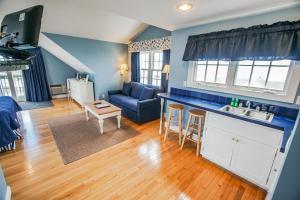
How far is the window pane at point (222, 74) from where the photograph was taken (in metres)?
2.36

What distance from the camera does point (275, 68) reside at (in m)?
1.89

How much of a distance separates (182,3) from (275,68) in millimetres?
1551

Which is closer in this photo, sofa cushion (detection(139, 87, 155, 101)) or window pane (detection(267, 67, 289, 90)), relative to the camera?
window pane (detection(267, 67, 289, 90))

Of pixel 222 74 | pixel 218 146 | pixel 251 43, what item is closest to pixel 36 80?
pixel 222 74

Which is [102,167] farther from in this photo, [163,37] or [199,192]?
[163,37]

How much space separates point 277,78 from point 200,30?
1.40m

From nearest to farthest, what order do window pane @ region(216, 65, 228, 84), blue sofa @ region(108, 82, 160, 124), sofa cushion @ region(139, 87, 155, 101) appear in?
window pane @ region(216, 65, 228, 84) < blue sofa @ region(108, 82, 160, 124) < sofa cushion @ region(139, 87, 155, 101)

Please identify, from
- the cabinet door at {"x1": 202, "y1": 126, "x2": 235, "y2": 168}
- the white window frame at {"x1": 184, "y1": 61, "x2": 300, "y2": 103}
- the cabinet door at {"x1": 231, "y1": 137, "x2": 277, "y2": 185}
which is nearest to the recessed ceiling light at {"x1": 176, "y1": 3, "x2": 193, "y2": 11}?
the white window frame at {"x1": 184, "y1": 61, "x2": 300, "y2": 103}

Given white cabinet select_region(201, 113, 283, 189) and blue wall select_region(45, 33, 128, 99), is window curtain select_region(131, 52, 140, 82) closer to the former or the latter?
blue wall select_region(45, 33, 128, 99)

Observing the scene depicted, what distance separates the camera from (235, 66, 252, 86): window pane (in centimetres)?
212

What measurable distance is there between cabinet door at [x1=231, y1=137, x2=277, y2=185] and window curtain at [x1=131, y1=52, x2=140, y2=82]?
3.71 m

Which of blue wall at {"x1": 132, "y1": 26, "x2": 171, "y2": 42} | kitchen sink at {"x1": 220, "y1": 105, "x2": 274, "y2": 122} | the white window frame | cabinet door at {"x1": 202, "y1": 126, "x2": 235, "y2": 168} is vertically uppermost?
blue wall at {"x1": 132, "y1": 26, "x2": 171, "y2": 42}

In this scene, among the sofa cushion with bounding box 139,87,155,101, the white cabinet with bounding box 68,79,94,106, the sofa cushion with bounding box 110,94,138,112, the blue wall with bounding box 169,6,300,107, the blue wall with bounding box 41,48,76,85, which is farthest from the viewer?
the blue wall with bounding box 41,48,76,85

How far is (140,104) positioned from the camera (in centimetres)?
328
